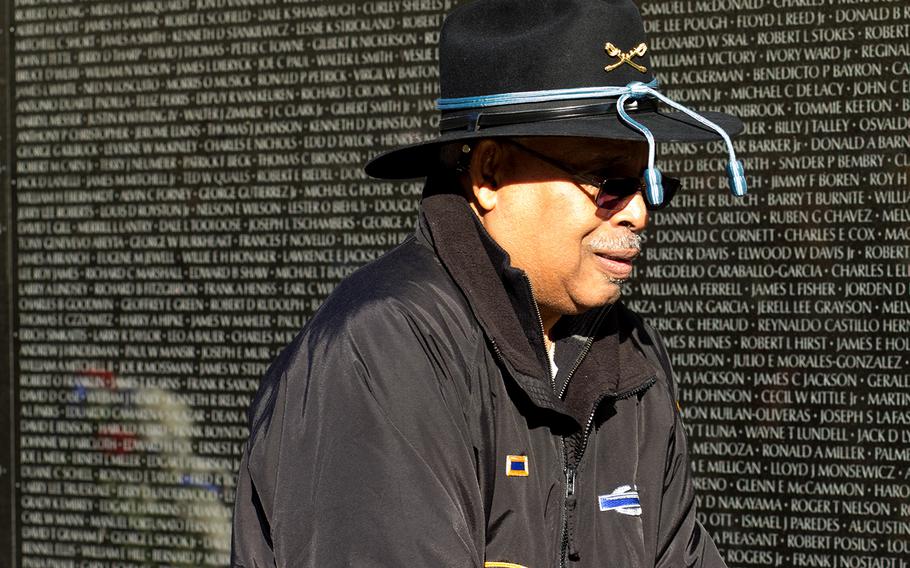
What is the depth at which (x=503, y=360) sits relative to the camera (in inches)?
78.4

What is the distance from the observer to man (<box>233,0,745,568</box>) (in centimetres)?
179

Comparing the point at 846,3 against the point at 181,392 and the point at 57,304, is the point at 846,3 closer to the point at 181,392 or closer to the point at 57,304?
the point at 181,392

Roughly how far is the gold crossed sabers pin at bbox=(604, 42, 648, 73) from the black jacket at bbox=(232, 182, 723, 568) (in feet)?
1.17

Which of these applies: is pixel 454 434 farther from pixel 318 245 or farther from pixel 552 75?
pixel 318 245

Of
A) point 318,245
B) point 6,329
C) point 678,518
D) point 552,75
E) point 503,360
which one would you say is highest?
point 552,75

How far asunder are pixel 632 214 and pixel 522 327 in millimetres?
290

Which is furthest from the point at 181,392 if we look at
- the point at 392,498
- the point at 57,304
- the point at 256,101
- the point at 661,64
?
the point at 392,498

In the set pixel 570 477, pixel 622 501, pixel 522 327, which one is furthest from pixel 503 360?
pixel 622 501

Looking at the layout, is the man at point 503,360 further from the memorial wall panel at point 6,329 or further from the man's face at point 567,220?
the memorial wall panel at point 6,329

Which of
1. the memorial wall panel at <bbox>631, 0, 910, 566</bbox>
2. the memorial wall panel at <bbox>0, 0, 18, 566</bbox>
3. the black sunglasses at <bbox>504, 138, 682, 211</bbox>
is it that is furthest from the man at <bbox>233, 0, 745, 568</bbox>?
the memorial wall panel at <bbox>0, 0, 18, 566</bbox>

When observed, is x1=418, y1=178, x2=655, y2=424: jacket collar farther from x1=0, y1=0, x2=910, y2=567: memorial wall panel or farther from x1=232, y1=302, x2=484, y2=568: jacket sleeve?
x1=0, y1=0, x2=910, y2=567: memorial wall panel

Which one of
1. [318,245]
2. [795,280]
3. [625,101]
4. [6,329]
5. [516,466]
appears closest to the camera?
[516,466]

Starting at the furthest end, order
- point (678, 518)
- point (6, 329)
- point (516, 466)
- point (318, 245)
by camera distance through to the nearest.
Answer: point (6, 329) < point (318, 245) < point (678, 518) < point (516, 466)

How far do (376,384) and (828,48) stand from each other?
2.56 meters
